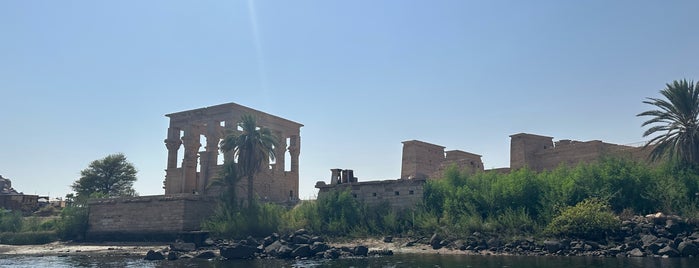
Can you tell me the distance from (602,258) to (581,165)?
8.08 metres

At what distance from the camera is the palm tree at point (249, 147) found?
34031 mm

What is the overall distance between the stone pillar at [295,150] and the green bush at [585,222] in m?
24.5

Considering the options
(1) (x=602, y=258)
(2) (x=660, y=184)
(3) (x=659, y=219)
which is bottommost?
(1) (x=602, y=258)

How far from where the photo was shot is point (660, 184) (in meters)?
25.2

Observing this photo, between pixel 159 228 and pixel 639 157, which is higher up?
pixel 639 157

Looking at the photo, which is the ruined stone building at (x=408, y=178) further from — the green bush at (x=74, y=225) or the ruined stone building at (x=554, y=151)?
the green bush at (x=74, y=225)

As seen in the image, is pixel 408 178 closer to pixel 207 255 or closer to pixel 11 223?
pixel 207 255

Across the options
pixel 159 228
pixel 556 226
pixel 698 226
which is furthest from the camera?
pixel 159 228

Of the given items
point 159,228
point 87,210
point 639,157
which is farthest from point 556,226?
point 87,210

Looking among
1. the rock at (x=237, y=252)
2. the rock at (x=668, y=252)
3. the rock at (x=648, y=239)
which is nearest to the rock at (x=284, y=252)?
the rock at (x=237, y=252)

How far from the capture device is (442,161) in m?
39.4

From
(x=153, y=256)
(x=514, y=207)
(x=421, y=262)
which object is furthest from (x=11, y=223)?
(x=514, y=207)

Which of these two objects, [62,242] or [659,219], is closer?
[659,219]

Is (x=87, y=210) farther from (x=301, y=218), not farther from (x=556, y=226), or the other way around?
(x=556, y=226)
